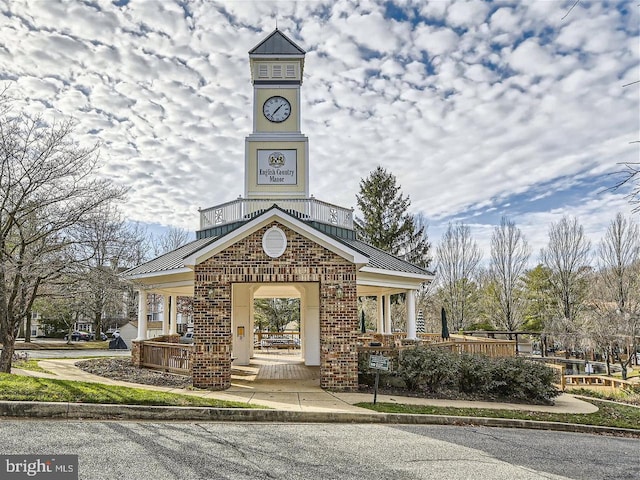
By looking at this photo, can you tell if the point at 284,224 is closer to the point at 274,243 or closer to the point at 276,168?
the point at 274,243

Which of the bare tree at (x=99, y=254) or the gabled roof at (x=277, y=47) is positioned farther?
the gabled roof at (x=277, y=47)

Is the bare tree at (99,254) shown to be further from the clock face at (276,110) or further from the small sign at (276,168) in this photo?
the clock face at (276,110)

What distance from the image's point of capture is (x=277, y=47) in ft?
62.3

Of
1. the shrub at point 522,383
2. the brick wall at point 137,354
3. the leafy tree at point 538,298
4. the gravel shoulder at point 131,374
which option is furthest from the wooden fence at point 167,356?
the leafy tree at point 538,298

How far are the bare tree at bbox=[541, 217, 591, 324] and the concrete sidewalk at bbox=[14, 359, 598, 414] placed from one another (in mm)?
20996

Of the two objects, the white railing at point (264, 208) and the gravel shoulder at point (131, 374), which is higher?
the white railing at point (264, 208)

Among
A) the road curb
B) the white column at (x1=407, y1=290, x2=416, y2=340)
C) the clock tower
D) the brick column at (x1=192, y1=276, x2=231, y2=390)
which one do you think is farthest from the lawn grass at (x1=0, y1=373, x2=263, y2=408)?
the clock tower

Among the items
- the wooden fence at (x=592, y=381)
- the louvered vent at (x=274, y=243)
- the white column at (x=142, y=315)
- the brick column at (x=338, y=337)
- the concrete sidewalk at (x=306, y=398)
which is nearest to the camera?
the concrete sidewalk at (x=306, y=398)

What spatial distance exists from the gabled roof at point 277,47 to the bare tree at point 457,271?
75.0ft

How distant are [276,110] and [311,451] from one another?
49.3 ft

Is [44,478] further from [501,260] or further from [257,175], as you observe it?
[501,260]

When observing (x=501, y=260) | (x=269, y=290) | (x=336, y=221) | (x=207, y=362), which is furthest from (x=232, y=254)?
(x=501, y=260)

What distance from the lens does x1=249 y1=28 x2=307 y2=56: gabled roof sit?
1888cm

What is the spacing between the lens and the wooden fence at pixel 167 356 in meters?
13.6
